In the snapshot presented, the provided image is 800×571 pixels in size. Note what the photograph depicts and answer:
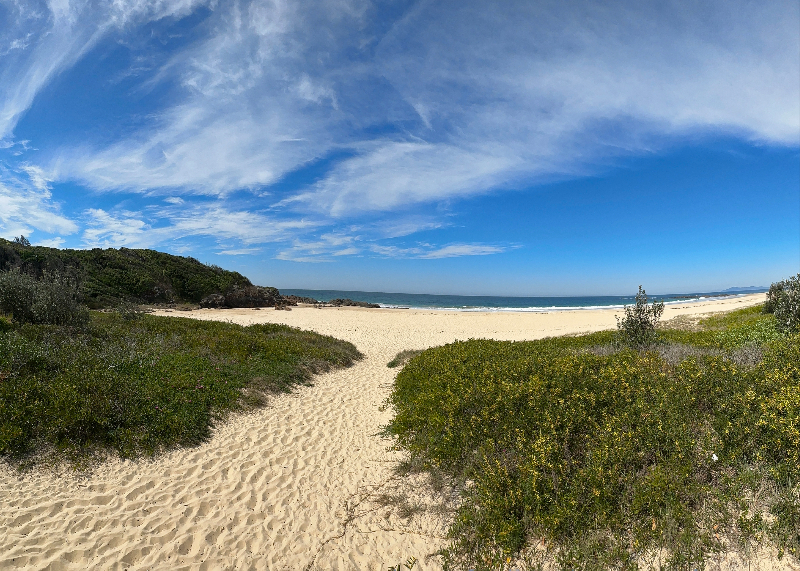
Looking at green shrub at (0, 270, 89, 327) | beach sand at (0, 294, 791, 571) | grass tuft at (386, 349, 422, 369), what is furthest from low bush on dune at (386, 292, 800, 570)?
green shrub at (0, 270, 89, 327)

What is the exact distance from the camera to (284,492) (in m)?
6.22

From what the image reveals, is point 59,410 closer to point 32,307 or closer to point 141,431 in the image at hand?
point 141,431

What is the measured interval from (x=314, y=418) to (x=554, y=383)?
5919 mm

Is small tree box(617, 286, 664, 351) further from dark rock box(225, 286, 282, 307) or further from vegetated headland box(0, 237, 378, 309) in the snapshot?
dark rock box(225, 286, 282, 307)

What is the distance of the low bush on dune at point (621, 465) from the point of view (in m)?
3.78

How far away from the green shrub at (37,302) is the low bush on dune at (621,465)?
13.9 meters

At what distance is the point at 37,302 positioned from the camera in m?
13.3

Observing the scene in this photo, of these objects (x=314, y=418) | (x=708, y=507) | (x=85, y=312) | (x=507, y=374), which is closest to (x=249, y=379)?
(x=314, y=418)

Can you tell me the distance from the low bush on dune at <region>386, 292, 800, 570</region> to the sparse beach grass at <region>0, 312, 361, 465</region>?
497 cm

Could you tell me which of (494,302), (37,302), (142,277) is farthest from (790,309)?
(494,302)

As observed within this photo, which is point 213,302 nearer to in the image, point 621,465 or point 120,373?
point 120,373

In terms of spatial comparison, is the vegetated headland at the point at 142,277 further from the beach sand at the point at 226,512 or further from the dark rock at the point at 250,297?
the beach sand at the point at 226,512

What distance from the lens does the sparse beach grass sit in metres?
6.46

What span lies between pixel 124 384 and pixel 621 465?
9.54 meters
